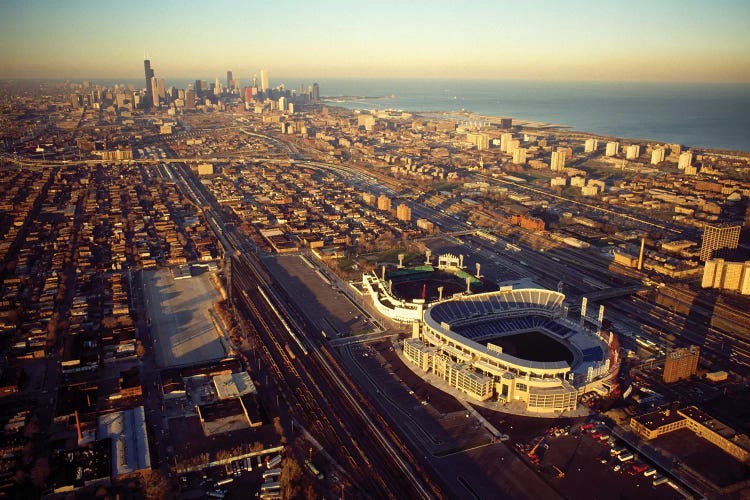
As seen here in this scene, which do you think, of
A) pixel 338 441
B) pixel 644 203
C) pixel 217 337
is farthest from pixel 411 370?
pixel 644 203

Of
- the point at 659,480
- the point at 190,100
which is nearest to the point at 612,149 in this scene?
the point at 659,480

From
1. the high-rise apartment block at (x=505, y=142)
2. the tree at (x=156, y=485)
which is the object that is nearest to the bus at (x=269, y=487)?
the tree at (x=156, y=485)

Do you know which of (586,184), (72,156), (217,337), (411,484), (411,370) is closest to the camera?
(411,484)

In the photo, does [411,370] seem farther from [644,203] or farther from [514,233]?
[644,203]

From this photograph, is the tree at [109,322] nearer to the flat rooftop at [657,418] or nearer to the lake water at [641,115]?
the flat rooftop at [657,418]

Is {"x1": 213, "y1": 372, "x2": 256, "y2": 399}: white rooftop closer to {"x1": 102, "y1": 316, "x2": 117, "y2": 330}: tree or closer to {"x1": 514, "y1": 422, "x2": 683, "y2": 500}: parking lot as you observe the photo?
{"x1": 102, "y1": 316, "x2": 117, "y2": 330}: tree

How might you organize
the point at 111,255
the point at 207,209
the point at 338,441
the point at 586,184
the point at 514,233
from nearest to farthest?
the point at 338,441 → the point at 111,255 → the point at 514,233 → the point at 207,209 → the point at 586,184

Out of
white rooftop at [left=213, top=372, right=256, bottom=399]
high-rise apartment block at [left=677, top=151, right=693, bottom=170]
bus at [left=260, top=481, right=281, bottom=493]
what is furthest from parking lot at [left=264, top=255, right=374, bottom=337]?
high-rise apartment block at [left=677, top=151, right=693, bottom=170]

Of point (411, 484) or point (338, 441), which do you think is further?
point (338, 441)
